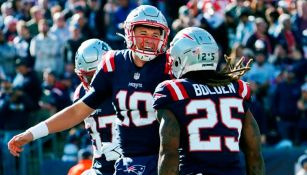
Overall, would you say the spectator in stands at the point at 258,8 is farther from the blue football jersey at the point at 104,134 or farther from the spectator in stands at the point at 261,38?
the blue football jersey at the point at 104,134

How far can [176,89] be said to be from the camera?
19.1 feet

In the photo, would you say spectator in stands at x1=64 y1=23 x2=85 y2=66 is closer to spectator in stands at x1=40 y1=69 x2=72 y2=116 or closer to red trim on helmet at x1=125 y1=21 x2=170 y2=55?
spectator in stands at x1=40 y1=69 x2=72 y2=116

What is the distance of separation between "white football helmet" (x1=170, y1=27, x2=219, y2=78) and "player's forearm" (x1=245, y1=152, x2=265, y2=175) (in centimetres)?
62

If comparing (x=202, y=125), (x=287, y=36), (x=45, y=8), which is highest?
(x=45, y=8)

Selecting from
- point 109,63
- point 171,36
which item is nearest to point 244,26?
point 171,36

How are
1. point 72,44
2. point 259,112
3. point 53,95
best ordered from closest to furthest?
1. point 259,112
2. point 53,95
3. point 72,44

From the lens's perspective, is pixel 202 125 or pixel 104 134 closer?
pixel 202 125

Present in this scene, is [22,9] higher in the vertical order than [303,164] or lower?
higher

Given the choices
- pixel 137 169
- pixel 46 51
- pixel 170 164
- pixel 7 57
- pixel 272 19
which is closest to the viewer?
pixel 170 164

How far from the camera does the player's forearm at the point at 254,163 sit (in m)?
6.06

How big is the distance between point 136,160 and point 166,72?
68 centimetres

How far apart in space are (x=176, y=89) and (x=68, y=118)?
1.28 m

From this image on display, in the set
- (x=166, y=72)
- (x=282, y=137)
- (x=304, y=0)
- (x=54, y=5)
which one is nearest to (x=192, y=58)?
(x=166, y=72)

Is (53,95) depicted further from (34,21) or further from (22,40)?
(34,21)
